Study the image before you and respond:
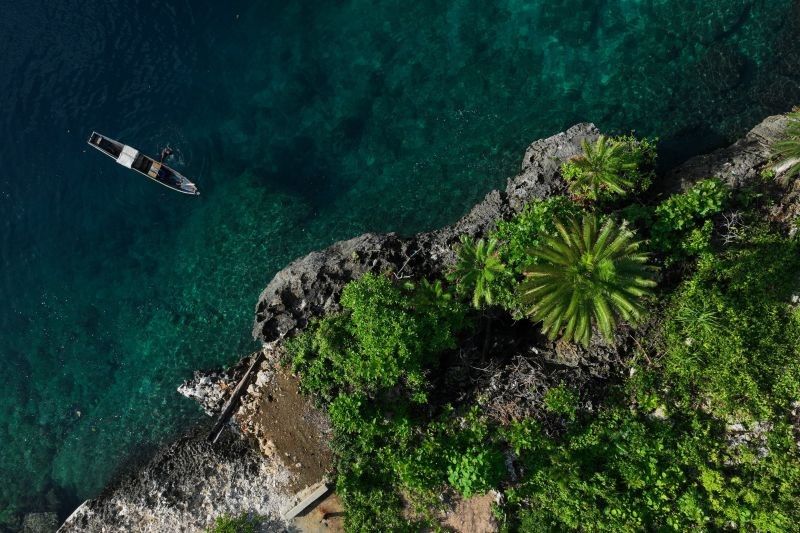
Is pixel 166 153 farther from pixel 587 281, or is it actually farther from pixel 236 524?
pixel 587 281

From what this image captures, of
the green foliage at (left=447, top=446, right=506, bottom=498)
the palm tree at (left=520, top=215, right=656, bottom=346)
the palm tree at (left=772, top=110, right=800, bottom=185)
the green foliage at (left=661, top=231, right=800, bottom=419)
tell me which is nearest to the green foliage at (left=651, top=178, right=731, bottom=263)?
the green foliage at (left=661, top=231, right=800, bottom=419)

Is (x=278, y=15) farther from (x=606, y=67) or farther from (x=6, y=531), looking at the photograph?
(x=6, y=531)

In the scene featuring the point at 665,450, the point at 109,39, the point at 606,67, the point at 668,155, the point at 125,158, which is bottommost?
the point at 125,158

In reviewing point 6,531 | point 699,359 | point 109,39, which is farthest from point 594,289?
point 6,531

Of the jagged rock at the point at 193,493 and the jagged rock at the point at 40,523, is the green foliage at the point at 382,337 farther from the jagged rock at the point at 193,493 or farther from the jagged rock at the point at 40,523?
the jagged rock at the point at 40,523

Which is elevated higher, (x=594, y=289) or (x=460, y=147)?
(x=460, y=147)
